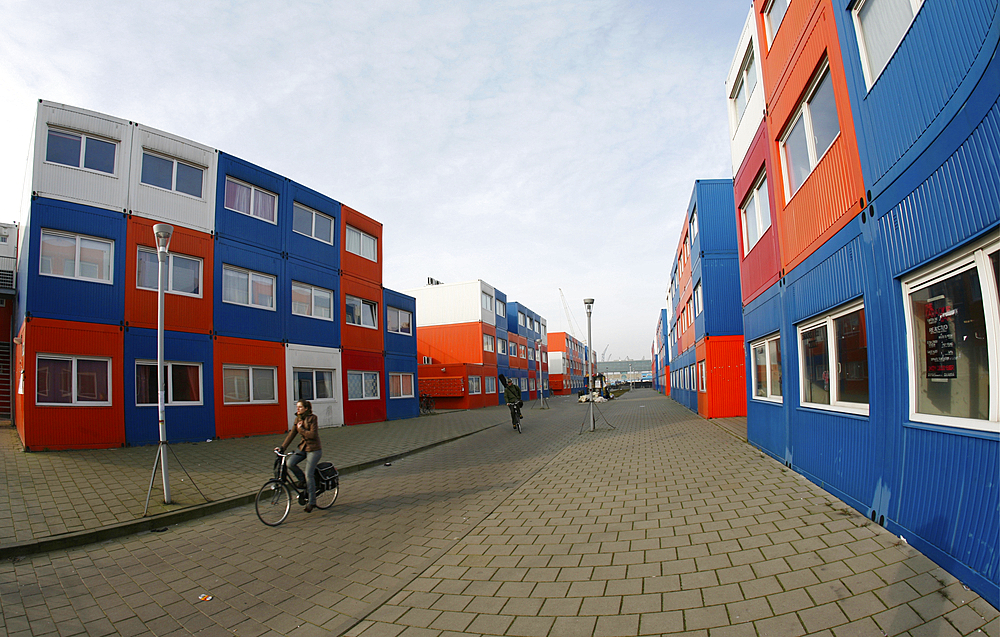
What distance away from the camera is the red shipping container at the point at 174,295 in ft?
44.2

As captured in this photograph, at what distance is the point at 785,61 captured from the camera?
8156mm

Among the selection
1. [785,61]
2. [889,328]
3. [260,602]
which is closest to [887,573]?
[889,328]

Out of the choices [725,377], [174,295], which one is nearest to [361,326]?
[174,295]

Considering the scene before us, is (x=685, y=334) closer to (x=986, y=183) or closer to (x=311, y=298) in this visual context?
(x=311, y=298)

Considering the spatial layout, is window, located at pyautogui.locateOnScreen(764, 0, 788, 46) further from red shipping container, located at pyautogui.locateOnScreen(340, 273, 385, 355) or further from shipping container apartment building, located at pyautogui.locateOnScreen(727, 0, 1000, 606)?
red shipping container, located at pyautogui.locateOnScreen(340, 273, 385, 355)

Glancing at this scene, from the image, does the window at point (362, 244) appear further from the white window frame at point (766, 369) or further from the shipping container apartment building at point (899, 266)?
the shipping container apartment building at point (899, 266)

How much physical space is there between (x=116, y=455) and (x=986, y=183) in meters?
14.7

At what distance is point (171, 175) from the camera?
49.1 ft

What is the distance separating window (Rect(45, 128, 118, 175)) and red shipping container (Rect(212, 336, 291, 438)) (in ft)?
17.9

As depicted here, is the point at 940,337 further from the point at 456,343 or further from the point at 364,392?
the point at 456,343

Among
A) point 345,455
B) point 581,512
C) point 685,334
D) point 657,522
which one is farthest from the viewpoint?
point 685,334

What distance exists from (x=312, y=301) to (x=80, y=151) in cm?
826

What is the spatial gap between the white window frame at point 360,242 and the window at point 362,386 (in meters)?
5.24

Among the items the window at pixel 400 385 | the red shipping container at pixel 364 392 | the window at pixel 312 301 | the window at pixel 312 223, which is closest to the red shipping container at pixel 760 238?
the window at pixel 312 301
